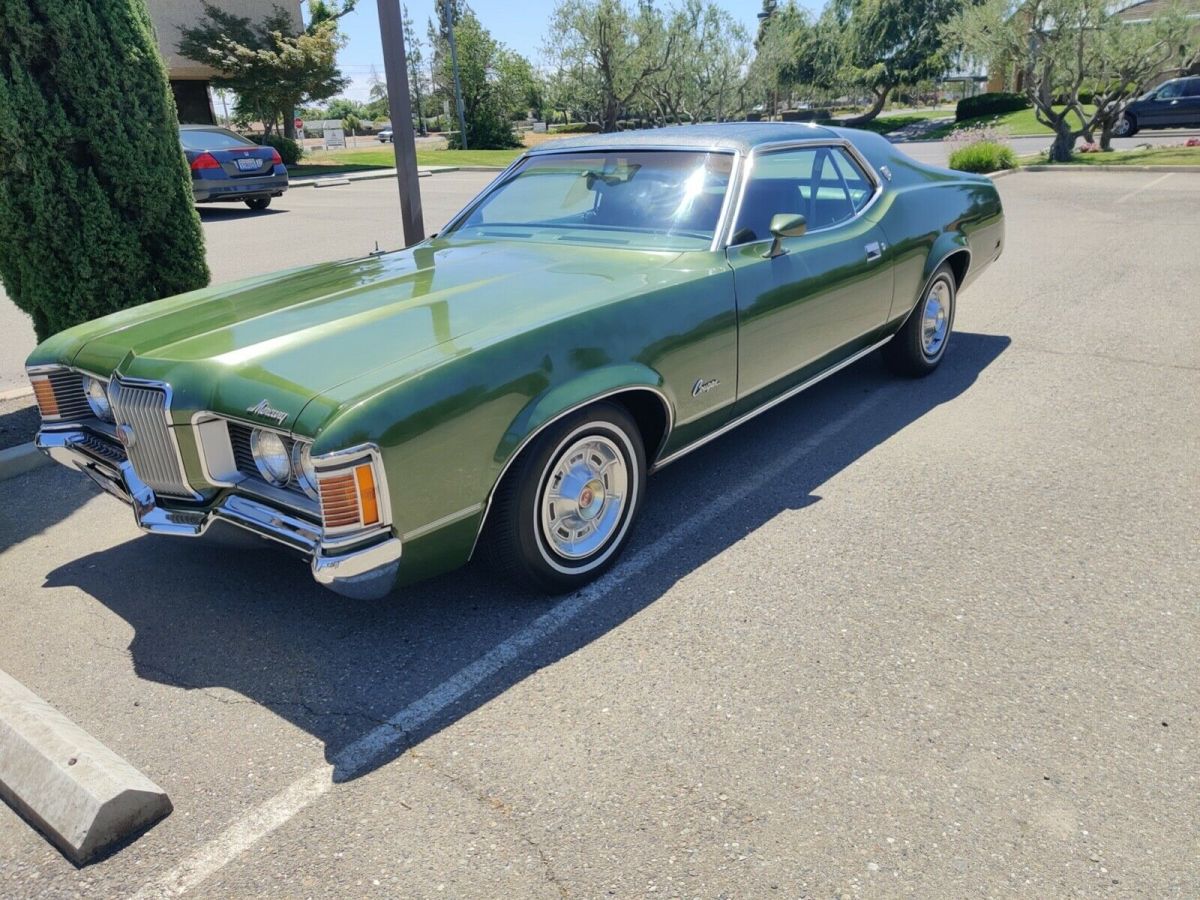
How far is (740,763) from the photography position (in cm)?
260

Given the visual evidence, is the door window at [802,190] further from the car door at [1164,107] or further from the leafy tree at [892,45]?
the leafy tree at [892,45]

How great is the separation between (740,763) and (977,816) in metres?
0.61

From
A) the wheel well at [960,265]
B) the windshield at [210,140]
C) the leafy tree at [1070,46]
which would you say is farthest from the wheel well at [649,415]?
the leafy tree at [1070,46]

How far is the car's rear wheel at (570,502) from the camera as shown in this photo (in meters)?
3.20

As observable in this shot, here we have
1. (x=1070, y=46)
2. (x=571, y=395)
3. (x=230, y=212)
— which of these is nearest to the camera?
(x=571, y=395)

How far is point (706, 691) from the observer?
291 centimetres

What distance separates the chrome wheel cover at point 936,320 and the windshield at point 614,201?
78.1 inches

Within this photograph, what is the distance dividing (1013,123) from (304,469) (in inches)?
1534

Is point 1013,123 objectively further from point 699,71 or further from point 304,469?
point 304,469

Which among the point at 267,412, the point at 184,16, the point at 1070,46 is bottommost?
the point at 267,412

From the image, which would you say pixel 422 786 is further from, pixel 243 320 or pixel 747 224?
pixel 747 224

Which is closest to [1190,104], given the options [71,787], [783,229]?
[783,229]

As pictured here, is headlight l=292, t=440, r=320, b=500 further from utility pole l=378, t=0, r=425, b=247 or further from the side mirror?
utility pole l=378, t=0, r=425, b=247

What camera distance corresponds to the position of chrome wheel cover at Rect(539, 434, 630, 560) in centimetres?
335
